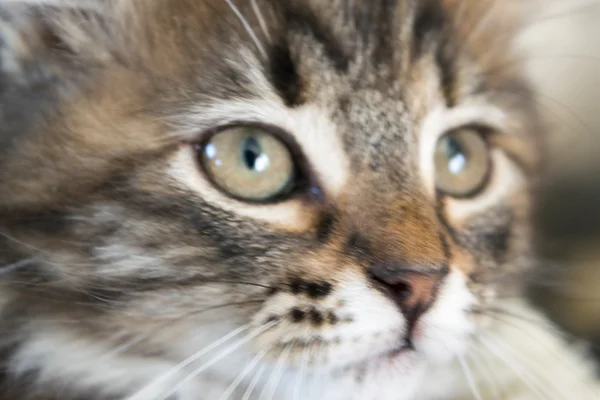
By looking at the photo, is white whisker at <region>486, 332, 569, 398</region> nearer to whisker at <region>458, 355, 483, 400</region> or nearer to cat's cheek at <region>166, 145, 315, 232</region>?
whisker at <region>458, 355, 483, 400</region>

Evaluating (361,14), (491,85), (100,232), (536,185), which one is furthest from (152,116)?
(536,185)

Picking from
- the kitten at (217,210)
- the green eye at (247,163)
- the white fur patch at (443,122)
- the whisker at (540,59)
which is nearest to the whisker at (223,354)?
the kitten at (217,210)

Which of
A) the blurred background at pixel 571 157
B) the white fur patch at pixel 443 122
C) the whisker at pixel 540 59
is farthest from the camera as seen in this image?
the blurred background at pixel 571 157

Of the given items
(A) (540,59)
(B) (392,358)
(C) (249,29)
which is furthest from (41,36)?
(A) (540,59)

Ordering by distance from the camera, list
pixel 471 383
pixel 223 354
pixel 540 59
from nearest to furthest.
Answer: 1. pixel 223 354
2. pixel 471 383
3. pixel 540 59

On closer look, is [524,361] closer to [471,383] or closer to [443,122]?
[471,383]

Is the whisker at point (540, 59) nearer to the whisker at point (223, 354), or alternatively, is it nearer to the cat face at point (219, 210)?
the cat face at point (219, 210)

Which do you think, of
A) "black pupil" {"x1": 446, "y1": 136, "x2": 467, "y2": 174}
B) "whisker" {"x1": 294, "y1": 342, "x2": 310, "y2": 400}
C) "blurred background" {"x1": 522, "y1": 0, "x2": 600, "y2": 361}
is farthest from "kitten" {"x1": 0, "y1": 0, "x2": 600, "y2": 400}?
"blurred background" {"x1": 522, "y1": 0, "x2": 600, "y2": 361}

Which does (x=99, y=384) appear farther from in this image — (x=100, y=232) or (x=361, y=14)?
(x=361, y=14)
